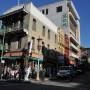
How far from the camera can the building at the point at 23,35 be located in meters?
34.8

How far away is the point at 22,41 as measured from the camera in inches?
1403

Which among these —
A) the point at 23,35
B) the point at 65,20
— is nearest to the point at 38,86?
the point at 23,35

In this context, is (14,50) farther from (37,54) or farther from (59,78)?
(59,78)

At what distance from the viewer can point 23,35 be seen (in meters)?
35.5

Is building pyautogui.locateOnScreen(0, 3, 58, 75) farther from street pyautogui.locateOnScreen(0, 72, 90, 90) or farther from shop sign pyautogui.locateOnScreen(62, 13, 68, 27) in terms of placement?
shop sign pyautogui.locateOnScreen(62, 13, 68, 27)

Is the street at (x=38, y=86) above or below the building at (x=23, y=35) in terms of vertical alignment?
below

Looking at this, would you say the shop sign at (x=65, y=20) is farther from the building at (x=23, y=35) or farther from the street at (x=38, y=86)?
the street at (x=38, y=86)

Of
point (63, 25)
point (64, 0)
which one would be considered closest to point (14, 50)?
point (63, 25)

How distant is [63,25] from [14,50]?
1040 inches

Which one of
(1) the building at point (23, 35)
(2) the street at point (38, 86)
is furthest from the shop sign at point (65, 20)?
(2) the street at point (38, 86)

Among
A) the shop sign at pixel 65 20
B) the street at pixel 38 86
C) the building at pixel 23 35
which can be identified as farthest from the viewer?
the shop sign at pixel 65 20

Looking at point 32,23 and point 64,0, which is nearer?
point 32,23

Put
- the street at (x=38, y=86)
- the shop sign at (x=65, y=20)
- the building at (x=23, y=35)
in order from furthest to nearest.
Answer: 1. the shop sign at (x=65, y=20)
2. the building at (x=23, y=35)
3. the street at (x=38, y=86)

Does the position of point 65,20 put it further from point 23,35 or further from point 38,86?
point 38,86
